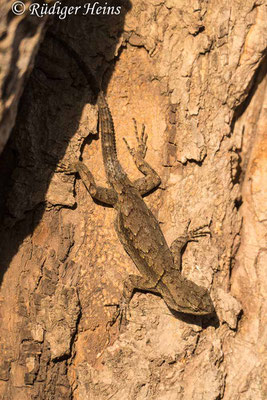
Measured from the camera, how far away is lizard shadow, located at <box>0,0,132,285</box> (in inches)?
225

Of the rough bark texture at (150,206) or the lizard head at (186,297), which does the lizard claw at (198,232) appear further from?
the lizard head at (186,297)

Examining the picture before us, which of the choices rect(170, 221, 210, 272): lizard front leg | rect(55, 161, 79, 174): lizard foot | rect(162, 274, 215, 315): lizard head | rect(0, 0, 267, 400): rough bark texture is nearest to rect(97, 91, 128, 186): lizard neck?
rect(0, 0, 267, 400): rough bark texture

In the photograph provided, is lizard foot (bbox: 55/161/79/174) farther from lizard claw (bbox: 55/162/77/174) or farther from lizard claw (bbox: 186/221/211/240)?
lizard claw (bbox: 186/221/211/240)

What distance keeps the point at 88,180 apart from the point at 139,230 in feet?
3.15

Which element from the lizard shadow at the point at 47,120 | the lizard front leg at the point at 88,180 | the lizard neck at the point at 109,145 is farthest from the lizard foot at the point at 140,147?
the lizard front leg at the point at 88,180

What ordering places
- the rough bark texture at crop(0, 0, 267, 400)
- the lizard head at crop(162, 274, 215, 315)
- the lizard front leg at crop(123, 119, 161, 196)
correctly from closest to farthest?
the rough bark texture at crop(0, 0, 267, 400) → the lizard head at crop(162, 274, 215, 315) → the lizard front leg at crop(123, 119, 161, 196)

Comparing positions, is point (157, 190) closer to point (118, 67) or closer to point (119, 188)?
point (119, 188)

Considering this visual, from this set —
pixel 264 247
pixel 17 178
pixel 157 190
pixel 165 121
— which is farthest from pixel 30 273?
pixel 264 247

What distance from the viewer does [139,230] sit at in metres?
6.24

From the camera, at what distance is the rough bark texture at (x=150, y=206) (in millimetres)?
5707

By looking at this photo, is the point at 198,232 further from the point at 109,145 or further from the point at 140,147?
the point at 109,145

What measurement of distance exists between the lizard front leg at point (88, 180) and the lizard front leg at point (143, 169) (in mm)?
478

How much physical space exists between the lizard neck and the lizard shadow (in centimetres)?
18

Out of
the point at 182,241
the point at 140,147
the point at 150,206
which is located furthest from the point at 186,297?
the point at 140,147
